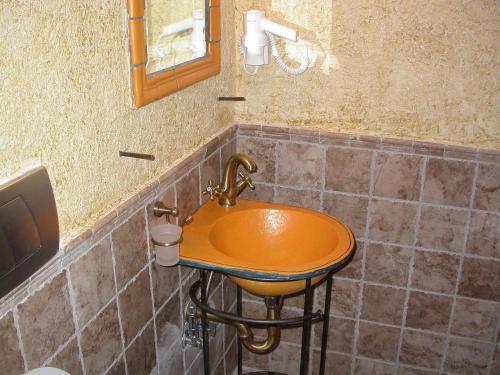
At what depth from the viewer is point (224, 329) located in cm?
209

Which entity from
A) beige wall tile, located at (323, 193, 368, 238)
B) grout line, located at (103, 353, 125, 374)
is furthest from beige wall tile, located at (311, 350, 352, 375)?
grout line, located at (103, 353, 125, 374)

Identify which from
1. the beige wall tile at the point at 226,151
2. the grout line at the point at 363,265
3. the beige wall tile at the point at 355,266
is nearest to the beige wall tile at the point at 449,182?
the grout line at the point at 363,265

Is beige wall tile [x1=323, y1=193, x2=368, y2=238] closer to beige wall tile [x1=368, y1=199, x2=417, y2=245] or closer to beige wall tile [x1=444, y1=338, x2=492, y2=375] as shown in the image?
beige wall tile [x1=368, y1=199, x2=417, y2=245]

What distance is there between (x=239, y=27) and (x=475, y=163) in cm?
92

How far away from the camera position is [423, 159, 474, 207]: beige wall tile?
5.79ft

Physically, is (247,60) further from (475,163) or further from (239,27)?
(475,163)

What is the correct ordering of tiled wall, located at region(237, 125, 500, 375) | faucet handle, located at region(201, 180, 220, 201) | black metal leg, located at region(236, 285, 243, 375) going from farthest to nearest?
1. black metal leg, located at region(236, 285, 243, 375)
2. tiled wall, located at region(237, 125, 500, 375)
3. faucet handle, located at region(201, 180, 220, 201)

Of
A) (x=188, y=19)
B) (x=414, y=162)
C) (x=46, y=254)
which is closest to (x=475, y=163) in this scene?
(x=414, y=162)

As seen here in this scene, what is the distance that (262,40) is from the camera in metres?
1.75

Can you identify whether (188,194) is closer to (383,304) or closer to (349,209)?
(349,209)

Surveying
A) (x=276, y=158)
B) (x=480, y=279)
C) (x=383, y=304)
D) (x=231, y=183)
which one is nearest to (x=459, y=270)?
(x=480, y=279)

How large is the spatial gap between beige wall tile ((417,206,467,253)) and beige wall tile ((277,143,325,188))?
40cm

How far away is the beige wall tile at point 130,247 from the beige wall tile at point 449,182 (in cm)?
100

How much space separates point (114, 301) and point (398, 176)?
3.49 ft
